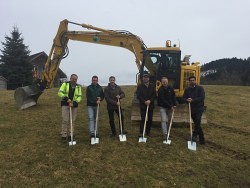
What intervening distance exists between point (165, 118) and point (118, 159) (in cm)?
238

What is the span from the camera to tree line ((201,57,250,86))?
47366 mm

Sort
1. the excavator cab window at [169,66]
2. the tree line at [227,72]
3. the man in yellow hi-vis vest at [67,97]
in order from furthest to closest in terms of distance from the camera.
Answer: the tree line at [227,72], the excavator cab window at [169,66], the man in yellow hi-vis vest at [67,97]

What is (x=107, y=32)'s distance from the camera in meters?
13.8

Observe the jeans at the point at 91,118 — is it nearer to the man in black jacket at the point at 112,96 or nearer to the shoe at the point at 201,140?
the man in black jacket at the point at 112,96

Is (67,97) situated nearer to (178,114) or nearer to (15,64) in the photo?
(178,114)

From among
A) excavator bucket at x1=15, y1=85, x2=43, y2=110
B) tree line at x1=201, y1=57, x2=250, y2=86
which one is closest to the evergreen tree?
excavator bucket at x1=15, y1=85, x2=43, y2=110

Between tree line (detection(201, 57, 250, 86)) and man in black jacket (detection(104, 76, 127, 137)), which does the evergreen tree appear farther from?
tree line (detection(201, 57, 250, 86))

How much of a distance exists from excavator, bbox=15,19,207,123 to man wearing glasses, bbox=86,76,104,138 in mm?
2384

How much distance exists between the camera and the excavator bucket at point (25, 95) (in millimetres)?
14352

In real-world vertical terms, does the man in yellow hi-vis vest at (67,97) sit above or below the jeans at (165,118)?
above

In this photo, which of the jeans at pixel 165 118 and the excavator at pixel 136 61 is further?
the excavator at pixel 136 61

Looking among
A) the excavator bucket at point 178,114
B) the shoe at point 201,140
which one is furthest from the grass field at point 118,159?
the excavator bucket at point 178,114

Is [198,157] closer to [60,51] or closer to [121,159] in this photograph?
[121,159]

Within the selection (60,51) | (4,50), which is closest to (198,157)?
(60,51)
